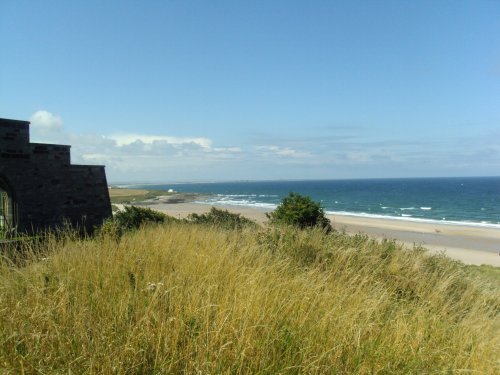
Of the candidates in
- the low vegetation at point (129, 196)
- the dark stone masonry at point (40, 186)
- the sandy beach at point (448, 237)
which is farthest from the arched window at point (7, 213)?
the low vegetation at point (129, 196)

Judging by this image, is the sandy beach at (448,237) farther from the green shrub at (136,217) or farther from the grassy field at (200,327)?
the grassy field at (200,327)

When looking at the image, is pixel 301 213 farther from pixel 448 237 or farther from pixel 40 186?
pixel 448 237

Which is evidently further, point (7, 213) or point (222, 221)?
point (7, 213)

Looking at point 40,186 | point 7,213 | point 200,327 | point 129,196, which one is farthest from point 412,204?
point 200,327

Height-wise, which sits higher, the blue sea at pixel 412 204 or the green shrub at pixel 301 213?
the green shrub at pixel 301 213

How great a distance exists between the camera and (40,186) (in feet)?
44.4

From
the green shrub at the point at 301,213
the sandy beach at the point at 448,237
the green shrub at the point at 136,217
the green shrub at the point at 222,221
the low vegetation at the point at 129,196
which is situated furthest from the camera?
the low vegetation at the point at 129,196

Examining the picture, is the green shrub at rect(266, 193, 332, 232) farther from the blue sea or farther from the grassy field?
the blue sea

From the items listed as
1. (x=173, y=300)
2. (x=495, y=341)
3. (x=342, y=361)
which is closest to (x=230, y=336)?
(x=173, y=300)

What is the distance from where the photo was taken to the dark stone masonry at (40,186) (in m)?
12.6

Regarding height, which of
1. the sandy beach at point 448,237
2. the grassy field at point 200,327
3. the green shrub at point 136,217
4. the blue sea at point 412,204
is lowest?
the sandy beach at point 448,237

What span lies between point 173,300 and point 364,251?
4.96 m

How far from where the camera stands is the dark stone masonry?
12586mm

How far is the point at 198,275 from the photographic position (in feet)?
12.8
